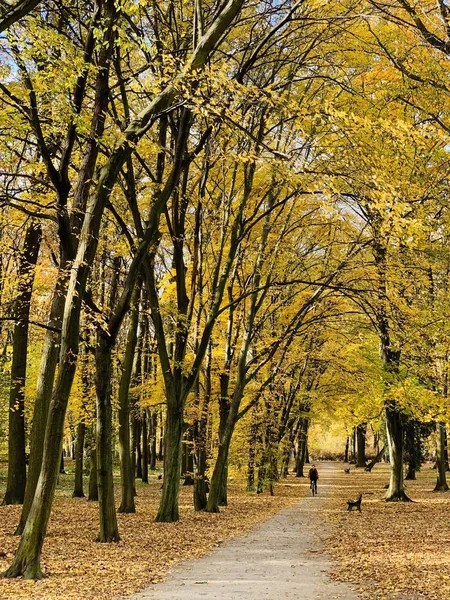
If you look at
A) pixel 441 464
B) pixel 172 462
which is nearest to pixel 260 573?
pixel 172 462

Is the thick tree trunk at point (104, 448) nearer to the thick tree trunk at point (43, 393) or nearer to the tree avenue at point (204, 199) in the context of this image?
the tree avenue at point (204, 199)

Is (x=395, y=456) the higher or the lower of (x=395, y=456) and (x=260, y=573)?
the higher

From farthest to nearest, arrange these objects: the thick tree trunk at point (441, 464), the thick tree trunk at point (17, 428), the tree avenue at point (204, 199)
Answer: the thick tree trunk at point (441, 464)
the thick tree trunk at point (17, 428)
the tree avenue at point (204, 199)

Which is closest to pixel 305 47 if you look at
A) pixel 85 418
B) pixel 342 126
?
pixel 342 126

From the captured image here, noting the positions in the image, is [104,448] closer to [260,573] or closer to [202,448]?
[260,573]

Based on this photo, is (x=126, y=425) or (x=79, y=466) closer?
(x=126, y=425)

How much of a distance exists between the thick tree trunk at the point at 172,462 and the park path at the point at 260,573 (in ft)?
7.09

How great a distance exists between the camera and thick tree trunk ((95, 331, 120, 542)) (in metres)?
10.3

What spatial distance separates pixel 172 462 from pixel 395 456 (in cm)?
1042

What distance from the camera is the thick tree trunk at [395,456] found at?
21.1 meters

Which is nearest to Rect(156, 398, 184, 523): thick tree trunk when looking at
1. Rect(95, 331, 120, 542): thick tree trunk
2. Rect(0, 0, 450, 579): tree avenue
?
Rect(0, 0, 450, 579): tree avenue

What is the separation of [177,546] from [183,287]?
630 cm

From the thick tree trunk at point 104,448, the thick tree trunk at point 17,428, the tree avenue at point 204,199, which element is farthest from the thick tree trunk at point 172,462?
the thick tree trunk at point 17,428

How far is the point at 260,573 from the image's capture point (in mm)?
7941
